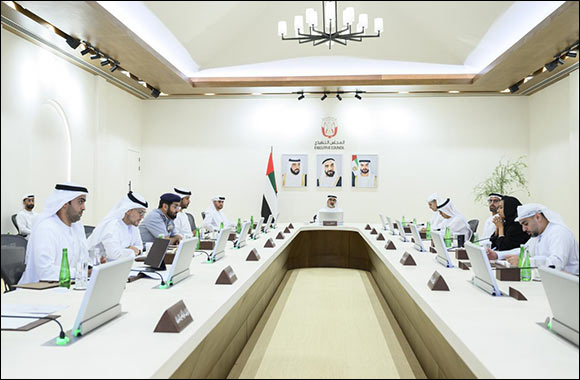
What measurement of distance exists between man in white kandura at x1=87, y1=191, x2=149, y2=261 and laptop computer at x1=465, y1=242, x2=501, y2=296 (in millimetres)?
2295

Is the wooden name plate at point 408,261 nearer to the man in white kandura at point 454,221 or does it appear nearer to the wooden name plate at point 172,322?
the wooden name plate at point 172,322

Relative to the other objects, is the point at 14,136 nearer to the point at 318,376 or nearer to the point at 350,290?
the point at 350,290

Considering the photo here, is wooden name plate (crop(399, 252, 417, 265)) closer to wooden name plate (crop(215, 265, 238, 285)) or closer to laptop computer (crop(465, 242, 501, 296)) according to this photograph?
laptop computer (crop(465, 242, 501, 296))

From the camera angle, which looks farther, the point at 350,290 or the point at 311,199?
the point at 311,199

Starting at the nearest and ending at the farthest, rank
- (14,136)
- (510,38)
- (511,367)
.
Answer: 1. (511,367)
2. (14,136)
3. (510,38)

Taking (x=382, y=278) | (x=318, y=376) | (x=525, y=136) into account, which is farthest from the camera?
(x=525, y=136)

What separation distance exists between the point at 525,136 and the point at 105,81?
8.39 metres

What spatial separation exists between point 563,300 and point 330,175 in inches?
335

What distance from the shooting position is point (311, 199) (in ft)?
32.8

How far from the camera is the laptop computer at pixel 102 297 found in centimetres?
147

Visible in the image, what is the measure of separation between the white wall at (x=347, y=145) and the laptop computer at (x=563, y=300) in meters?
8.34

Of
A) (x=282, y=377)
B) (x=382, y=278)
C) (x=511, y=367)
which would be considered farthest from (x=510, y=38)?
(x=511, y=367)

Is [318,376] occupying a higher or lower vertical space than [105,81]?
lower

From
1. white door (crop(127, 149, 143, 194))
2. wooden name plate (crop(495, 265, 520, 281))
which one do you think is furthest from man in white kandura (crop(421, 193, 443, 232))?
white door (crop(127, 149, 143, 194))
